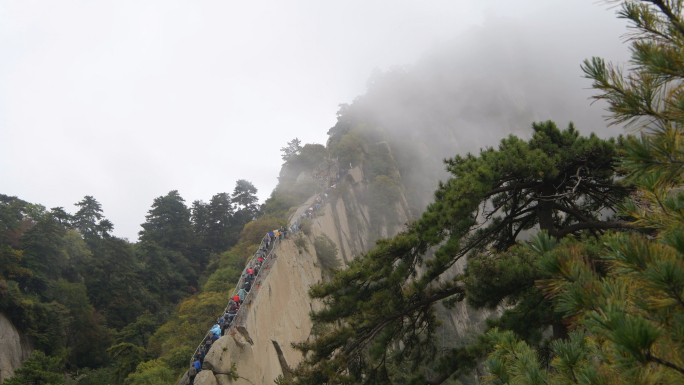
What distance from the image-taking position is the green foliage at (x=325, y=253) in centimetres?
2333

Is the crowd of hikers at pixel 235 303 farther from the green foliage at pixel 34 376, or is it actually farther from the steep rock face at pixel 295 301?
the green foliage at pixel 34 376

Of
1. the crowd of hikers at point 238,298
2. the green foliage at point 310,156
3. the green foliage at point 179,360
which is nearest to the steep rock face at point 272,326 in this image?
the crowd of hikers at point 238,298

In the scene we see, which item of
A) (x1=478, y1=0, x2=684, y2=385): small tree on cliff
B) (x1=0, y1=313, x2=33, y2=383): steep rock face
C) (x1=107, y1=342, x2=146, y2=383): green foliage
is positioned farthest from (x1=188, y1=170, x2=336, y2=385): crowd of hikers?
(x1=478, y1=0, x2=684, y2=385): small tree on cliff

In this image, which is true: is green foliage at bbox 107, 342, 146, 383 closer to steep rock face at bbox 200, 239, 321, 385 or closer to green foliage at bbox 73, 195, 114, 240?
steep rock face at bbox 200, 239, 321, 385

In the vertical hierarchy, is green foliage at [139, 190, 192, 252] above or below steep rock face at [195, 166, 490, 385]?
above

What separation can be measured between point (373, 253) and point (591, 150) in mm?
4454

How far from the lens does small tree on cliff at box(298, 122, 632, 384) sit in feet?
23.2

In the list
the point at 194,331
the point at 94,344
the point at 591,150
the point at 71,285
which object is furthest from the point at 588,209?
the point at 71,285

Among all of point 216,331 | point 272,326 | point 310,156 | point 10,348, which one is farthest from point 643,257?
point 310,156

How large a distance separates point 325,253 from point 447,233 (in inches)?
645

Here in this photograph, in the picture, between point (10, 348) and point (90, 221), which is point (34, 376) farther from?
point (90, 221)

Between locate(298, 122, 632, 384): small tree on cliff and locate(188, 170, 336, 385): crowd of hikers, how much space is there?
14.8ft

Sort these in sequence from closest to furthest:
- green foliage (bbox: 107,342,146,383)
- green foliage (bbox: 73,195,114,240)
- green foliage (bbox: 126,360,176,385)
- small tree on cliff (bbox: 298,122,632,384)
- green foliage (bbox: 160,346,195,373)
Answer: small tree on cliff (bbox: 298,122,632,384), green foliage (bbox: 126,360,176,385), green foliage (bbox: 160,346,195,373), green foliage (bbox: 107,342,146,383), green foliage (bbox: 73,195,114,240)

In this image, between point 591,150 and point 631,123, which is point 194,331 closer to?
point 591,150
